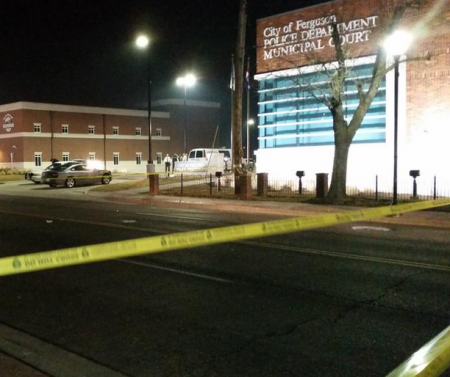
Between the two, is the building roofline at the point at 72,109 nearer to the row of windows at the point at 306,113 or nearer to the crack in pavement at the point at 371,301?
the row of windows at the point at 306,113

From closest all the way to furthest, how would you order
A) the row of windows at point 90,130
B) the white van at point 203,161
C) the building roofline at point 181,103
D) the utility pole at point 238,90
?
1. the utility pole at point 238,90
2. the white van at point 203,161
3. the row of windows at point 90,130
4. the building roofline at point 181,103

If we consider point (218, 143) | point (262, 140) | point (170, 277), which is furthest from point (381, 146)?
point (218, 143)

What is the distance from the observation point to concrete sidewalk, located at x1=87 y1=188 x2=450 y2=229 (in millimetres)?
15602

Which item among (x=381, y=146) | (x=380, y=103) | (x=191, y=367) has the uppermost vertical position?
(x=380, y=103)

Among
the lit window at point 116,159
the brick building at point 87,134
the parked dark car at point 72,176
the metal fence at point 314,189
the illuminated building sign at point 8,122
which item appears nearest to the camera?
the metal fence at point 314,189

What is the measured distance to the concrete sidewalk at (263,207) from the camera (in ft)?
51.2

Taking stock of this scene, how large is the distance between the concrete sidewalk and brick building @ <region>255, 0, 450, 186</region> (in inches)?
168

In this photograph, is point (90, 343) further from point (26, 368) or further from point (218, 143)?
point (218, 143)

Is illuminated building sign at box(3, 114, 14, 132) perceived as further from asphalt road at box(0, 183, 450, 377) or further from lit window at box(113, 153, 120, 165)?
asphalt road at box(0, 183, 450, 377)

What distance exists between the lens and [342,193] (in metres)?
20.3

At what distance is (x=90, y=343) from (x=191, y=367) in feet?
3.97

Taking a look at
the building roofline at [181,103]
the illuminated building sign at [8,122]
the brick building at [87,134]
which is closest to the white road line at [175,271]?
the brick building at [87,134]

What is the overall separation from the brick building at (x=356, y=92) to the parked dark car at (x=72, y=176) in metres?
10.6

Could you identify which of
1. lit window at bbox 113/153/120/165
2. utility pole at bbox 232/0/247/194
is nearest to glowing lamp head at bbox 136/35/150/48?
utility pole at bbox 232/0/247/194
